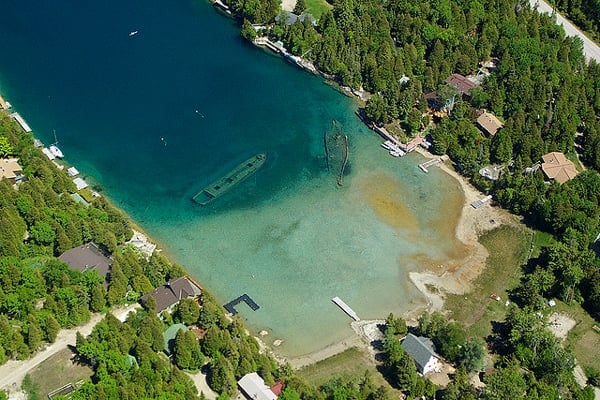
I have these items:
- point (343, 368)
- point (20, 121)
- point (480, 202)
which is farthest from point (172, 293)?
point (20, 121)

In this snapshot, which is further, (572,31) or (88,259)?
(572,31)

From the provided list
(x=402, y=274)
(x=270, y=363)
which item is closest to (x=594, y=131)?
(x=402, y=274)

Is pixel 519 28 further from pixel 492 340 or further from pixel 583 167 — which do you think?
pixel 492 340

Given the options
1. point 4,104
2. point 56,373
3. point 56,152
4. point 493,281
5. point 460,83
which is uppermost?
point 460,83

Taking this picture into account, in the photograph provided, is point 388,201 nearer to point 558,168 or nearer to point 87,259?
point 558,168

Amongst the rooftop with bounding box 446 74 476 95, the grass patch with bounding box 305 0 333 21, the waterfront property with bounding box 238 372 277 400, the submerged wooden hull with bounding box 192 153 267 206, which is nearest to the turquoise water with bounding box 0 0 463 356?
the submerged wooden hull with bounding box 192 153 267 206

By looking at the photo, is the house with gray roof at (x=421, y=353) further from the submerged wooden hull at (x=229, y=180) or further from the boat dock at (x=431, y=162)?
the submerged wooden hull at (x=229, y=180)

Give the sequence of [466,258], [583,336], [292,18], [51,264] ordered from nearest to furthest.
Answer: [583,336] → [51,264] → [466,258] → [292,18]
